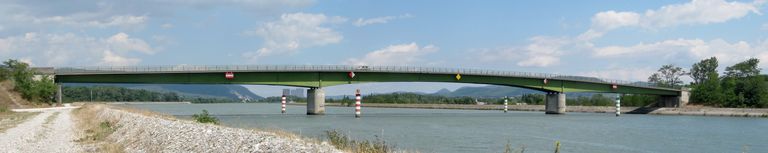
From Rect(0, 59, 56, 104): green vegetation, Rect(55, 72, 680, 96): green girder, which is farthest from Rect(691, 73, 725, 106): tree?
Rect(0, 59, 56, 104): green vegetation

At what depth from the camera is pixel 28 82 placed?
338 ft

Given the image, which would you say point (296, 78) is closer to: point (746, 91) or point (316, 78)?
point (316, 78)

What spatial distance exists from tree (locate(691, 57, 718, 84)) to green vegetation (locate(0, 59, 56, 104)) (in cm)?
14088

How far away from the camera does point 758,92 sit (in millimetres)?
123188

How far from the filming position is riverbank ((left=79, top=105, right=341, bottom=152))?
2184 cm

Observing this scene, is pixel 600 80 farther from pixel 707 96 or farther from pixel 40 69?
pixel 40 69

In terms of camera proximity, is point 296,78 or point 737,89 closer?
point 296,78

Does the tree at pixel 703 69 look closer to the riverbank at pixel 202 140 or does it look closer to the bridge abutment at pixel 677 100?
the bridge abutment at pixel 677 100

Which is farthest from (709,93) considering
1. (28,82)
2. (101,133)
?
(101,133)

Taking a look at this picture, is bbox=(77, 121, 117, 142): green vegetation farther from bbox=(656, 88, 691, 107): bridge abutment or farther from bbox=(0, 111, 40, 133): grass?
bbox=(656, 88, 691, 107): bridge abutment

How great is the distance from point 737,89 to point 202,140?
12279 centimetres

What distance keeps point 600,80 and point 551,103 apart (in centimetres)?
926

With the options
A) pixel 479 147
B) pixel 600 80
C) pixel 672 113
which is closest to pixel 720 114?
pixel 672 113

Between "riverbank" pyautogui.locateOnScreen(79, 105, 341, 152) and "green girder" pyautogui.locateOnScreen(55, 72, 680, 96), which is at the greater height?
"green girder" pyautogui.locateOnScreen(55, 72, 680, 96)
